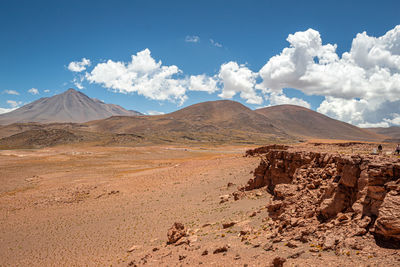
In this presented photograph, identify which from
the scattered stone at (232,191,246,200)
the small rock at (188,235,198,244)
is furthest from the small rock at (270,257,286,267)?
the scattered stone at (232,191,246,200)

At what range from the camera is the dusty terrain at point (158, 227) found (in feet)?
24.5

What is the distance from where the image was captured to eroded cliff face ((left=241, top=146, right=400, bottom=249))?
21.8ft

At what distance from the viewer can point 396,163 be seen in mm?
7145

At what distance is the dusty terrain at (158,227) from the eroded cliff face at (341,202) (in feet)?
0.61

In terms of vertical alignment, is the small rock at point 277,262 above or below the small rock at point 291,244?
below

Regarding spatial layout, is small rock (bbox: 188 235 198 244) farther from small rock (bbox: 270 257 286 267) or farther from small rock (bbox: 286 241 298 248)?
small rock (bbox: 270 257 286 267)

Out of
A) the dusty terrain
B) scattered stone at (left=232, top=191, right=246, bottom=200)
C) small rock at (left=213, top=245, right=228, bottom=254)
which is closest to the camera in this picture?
the dusty terrain

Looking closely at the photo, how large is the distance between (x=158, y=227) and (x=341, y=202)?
407 inches

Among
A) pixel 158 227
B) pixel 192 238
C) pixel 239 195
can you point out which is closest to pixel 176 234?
pixel 192 238

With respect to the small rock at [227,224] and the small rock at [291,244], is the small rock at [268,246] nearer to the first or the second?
the small rock at [291,244]

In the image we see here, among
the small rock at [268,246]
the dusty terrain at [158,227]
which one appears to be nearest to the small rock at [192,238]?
the dusty terrain at [158,227]

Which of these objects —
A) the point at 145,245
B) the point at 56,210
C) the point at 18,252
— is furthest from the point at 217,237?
the point at 56,210

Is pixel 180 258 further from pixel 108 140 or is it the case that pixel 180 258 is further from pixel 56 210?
pixel 108 140

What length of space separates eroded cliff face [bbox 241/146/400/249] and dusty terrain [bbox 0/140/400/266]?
19cm
